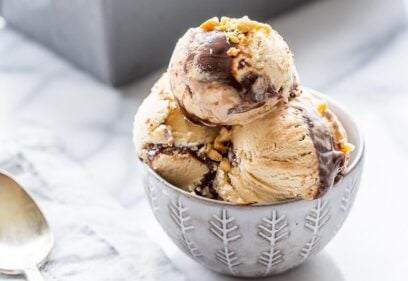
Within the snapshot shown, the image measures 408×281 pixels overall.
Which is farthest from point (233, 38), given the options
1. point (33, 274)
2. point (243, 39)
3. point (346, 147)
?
point (33, 274)

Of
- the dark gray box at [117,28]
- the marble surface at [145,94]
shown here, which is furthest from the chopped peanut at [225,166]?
the dark gray box at [117,28]

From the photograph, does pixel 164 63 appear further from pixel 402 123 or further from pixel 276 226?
pixel 276 226

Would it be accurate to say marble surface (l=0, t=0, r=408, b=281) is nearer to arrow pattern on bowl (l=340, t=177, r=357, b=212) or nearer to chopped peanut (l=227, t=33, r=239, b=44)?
arrow pattern on bowl (l=340, t=177, r=357, b=212)

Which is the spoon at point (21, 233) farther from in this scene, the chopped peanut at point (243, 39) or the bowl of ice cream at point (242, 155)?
the chopped peanut at point (243, 39)

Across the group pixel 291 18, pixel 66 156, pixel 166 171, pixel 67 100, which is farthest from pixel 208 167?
pixel 291 18

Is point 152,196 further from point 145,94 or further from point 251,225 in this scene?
point 145,94
